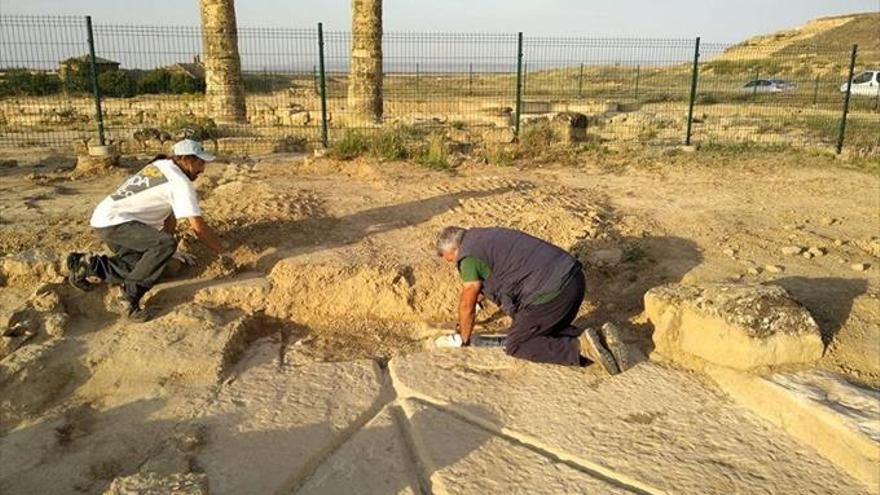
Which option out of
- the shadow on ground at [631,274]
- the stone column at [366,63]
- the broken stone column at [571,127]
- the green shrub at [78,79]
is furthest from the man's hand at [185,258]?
the green shrub at [78,79]

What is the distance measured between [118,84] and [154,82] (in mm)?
1725

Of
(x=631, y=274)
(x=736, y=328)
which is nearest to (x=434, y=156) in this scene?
(x=631, y=274)

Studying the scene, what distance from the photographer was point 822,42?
44469 millimetres

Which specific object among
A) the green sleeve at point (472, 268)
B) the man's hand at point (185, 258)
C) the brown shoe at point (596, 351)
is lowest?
the brown shoe at point (596, 351)

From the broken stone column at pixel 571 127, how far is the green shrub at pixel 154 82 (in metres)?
18.7

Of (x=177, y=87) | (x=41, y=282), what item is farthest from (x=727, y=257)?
(x=177, y=87)

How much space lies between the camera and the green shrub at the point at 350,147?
9.58 meters

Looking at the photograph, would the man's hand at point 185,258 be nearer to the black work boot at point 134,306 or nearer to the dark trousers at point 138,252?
the dark trousers at point 138,252

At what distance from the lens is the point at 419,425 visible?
3.70m

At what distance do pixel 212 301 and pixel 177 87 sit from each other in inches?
931

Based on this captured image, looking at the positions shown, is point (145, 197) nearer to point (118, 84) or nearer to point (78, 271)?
point (78, 271)

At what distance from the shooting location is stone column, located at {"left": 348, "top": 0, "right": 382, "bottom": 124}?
1466cm

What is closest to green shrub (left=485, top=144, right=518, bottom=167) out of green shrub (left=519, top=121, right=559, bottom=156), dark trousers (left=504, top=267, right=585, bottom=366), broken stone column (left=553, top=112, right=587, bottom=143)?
green shrub (left=519, top=121, right=559, bottom=156)

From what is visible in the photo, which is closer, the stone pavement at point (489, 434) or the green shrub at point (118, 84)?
the stone pavement at point (489, 434)
